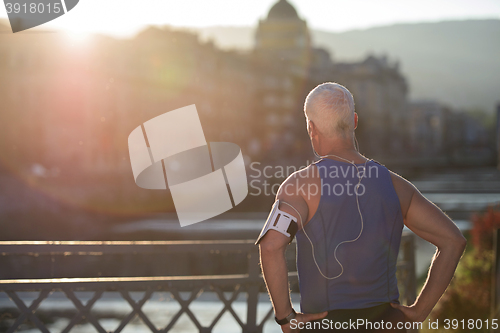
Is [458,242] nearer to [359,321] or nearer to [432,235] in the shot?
[432,235]

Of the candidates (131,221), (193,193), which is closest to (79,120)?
(193,193)

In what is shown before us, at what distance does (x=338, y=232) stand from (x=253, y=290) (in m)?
1.85

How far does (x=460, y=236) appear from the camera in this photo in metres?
2.25

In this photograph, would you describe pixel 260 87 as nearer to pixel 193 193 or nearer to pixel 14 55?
pixel 14 55

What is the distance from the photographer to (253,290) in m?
3.77

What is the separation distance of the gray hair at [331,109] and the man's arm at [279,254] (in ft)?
0.88

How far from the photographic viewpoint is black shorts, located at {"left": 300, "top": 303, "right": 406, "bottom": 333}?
2.07m

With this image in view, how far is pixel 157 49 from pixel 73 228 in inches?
1175
